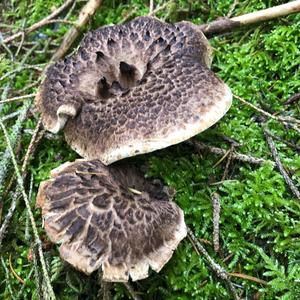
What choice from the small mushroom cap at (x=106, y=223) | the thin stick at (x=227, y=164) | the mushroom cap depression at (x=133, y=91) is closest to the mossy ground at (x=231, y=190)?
the thin stick at (x=227, y=164)

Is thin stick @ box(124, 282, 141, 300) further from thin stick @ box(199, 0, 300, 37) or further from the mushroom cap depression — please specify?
thin stick @ box(199, 0, 300, 37)

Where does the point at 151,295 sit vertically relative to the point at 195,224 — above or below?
below

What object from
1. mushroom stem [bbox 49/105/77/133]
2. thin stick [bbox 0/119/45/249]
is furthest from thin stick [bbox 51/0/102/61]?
mushroom stem [bbox 49/105/77/133]

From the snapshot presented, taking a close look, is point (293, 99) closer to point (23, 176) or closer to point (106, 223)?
point (106, 223)

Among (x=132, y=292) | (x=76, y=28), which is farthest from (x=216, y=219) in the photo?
(x=76, y=28)

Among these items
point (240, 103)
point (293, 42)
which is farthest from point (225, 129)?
point (293, 42)

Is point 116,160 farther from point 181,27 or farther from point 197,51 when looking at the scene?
point 181,27
